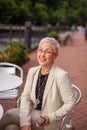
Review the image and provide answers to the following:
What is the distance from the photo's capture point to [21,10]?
21281 millimetres

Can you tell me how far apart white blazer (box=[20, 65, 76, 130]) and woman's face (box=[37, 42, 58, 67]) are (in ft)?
0.25

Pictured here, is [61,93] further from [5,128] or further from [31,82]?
[5,128]

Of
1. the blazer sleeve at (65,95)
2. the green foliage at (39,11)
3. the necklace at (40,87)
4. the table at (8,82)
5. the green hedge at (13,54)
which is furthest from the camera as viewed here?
the green foliage at (39,11)

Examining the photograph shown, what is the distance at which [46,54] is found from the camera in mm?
2994

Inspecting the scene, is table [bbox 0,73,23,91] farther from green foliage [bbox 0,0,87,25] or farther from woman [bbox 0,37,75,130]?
green foliage [bbox 0,0,87,25]

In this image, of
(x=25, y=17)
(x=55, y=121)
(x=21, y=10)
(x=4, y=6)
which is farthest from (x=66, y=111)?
(x=25, y=17)

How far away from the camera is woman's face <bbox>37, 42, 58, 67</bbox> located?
298 cm

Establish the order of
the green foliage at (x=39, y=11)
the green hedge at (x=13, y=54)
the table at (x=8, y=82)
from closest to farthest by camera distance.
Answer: the table at (x=8, y=82) < the green hedge at (x=13, y=54) < the green foliage at (x=39, y=11)

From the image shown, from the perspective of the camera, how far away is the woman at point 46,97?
9.66 feet

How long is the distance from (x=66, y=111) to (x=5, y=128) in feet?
1.77

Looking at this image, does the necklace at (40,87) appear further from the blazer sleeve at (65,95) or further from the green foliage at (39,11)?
the green foliage at (39,11)

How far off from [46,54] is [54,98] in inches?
15.2

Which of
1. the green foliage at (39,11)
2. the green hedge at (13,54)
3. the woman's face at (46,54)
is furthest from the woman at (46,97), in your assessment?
the green foliage at (39,11)

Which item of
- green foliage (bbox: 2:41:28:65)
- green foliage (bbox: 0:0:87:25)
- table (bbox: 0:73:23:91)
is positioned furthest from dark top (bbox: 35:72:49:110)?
green foliage (bbox: 0:0:87:25)
